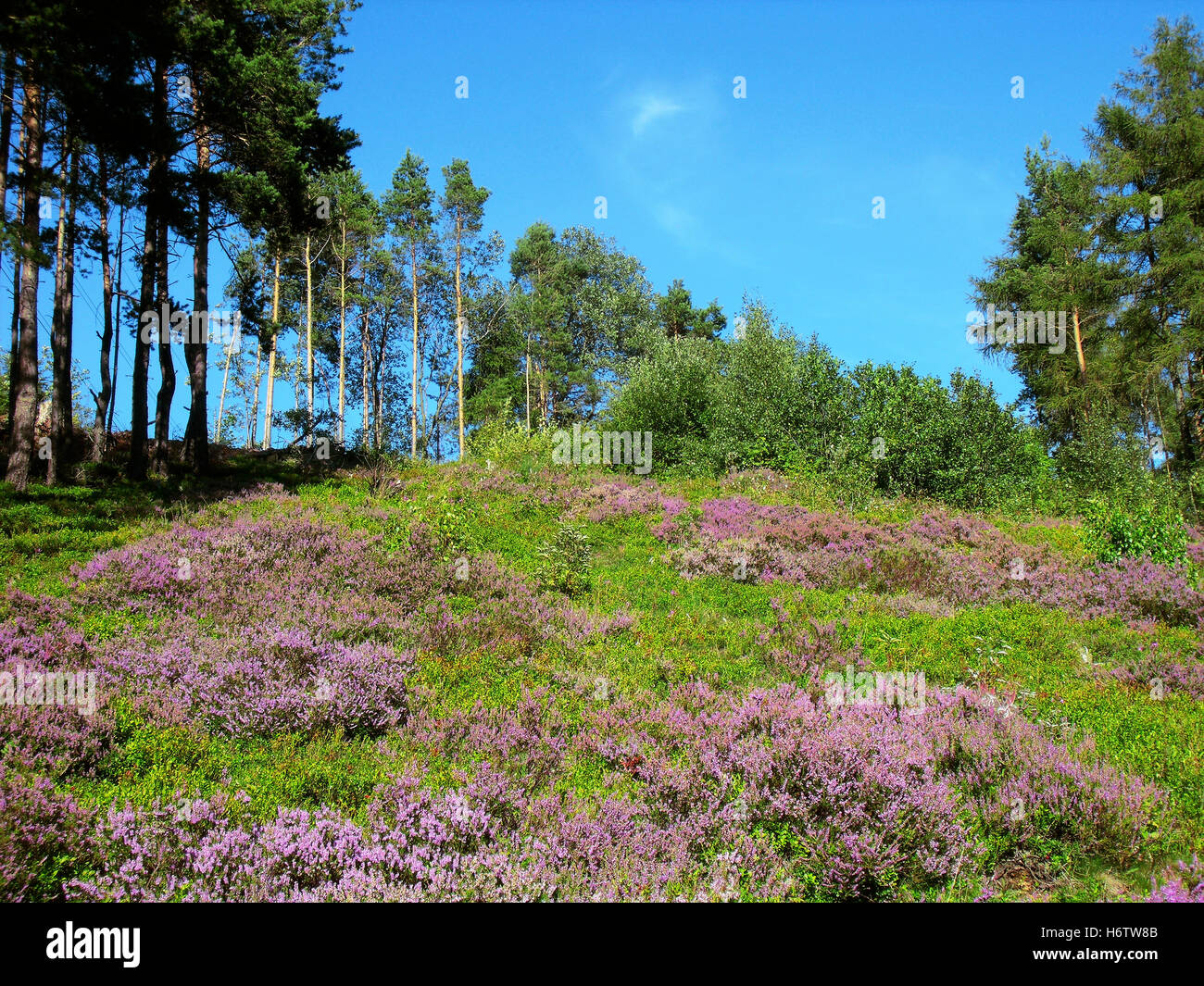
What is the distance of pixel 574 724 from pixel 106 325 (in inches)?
931

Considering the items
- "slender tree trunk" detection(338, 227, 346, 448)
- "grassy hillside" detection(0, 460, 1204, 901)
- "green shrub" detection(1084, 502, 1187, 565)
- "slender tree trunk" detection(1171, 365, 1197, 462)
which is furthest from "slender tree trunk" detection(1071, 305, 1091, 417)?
"slender tree trunk" detection(338, 227, 346, 448)

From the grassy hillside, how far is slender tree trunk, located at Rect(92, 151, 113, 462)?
790 cm

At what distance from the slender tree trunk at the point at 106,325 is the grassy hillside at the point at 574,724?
7.90 meters

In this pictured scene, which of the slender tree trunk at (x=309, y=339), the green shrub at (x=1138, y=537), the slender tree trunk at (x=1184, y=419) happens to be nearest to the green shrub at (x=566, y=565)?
the green shrub at (x=1138, y=537)

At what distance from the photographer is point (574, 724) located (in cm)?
596

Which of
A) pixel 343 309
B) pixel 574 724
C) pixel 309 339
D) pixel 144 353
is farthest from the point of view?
pixel 343 309

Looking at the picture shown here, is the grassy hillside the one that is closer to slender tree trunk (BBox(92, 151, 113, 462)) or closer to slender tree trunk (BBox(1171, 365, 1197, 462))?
slender tree trunk (BBox(92, 151, 113, 462))

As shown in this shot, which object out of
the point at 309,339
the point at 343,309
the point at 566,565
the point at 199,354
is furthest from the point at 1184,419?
the point at 343,309

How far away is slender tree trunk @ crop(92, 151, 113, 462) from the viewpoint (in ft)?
57.6

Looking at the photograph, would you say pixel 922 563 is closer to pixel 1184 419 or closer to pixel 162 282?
pixel 162 282

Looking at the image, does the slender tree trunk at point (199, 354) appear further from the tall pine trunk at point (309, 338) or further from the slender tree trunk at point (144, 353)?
the tall pine trunk at point (309, 338)

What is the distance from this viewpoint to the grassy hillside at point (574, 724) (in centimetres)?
388
